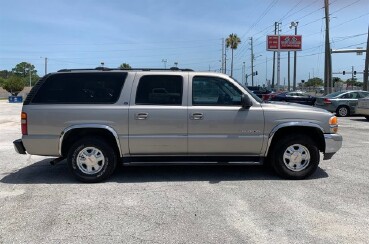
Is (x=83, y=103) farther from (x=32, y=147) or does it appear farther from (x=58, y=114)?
(x=32, y=147)

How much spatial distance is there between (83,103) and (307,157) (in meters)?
3.87

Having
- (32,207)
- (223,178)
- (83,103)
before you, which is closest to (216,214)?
(223,178)

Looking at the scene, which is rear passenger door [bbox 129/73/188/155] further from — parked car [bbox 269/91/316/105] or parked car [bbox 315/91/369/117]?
parked car [bbox 269/91/316/105]

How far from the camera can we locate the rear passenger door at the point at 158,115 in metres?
6.73

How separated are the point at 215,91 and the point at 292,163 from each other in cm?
179

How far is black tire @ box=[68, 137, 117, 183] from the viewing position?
6.79m

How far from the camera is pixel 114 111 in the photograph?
673 cm

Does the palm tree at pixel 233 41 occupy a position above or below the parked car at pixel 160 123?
above

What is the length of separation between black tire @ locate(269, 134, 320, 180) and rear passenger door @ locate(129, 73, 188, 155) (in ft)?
5.13

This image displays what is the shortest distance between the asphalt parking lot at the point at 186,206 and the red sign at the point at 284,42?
2287 inches

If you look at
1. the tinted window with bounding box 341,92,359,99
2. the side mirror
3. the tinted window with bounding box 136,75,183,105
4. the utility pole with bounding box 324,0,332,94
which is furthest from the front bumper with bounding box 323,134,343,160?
the utility pole with bounding box 324,0,332,94

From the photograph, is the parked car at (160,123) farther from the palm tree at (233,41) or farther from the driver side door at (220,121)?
the palm tree at (233,41)

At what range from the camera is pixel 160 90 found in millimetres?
6922

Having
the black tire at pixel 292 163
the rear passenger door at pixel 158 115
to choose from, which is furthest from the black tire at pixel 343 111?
the rear passenger door at pixel 158 115
